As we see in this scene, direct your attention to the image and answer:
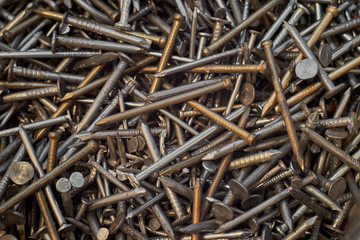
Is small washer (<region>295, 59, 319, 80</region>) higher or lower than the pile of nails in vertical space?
higher

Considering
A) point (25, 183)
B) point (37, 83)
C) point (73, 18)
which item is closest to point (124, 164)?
point (25, 183)

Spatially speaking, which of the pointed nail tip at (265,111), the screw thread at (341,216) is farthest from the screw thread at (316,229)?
the pointed nail tip at (265,111)

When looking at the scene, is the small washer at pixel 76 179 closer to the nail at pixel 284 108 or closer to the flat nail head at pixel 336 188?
the nail at pixel 284 108

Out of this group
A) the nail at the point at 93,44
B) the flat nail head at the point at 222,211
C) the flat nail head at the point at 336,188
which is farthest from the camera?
the nail at the point at 93,44

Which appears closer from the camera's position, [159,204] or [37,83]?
[159,204]

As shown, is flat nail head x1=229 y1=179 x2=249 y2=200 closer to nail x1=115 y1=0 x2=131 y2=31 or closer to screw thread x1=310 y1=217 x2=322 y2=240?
screw thread x1=310 y1=217 x2=322 y2=240

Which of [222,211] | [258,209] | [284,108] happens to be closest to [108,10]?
[284,108]

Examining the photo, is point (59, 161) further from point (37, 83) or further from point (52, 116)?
point (37, 83)

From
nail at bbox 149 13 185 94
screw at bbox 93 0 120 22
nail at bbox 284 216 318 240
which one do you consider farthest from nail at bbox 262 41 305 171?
screw at bbox 93 0 120 22
